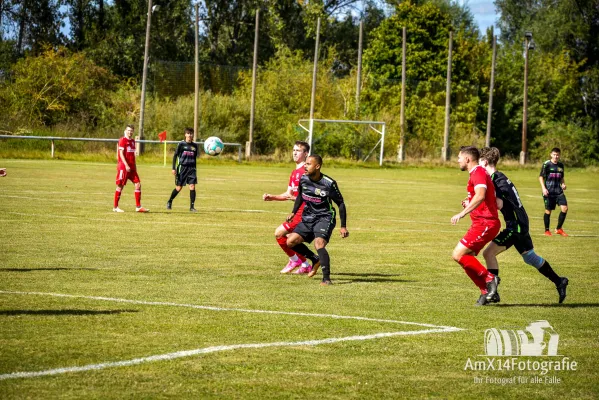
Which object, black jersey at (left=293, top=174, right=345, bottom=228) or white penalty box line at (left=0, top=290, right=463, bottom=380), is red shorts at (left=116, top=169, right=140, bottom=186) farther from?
white penalty box line at (left=0, top=290, right=463, bottom=380)

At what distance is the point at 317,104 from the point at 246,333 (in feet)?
191

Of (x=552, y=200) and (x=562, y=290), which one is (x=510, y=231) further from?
(x=552, y=200)

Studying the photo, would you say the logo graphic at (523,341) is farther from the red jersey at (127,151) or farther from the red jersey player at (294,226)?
the red jersey at (127,151)

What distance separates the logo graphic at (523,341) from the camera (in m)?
7.87

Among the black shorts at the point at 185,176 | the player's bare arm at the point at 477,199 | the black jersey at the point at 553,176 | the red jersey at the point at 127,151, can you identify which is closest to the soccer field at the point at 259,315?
the player's bare arm at the point at 477,199

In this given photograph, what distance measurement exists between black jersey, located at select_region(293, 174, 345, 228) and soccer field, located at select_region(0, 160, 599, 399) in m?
0.90

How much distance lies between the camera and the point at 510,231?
1080 cm

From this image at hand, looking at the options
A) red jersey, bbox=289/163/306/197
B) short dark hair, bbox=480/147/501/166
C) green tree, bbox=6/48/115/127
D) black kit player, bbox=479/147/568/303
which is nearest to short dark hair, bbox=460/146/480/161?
black kit player, bbox=479/147/568/303

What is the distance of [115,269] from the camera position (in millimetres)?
12430

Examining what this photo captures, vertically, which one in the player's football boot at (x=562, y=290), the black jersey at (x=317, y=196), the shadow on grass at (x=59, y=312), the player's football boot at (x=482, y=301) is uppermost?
the black jersey at (x=317, y=196)

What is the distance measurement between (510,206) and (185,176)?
1371 centimetres

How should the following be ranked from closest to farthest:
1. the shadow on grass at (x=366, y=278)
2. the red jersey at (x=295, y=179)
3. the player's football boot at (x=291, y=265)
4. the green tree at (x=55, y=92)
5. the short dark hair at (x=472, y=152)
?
the short dark hair at (x=472, y=152) → the shadow on grass at (x=366, y=278) → the player's football boot at (x=291, y=265) → the red jersey at (x=295, y=179) → the green tree at (x=55, y=92)

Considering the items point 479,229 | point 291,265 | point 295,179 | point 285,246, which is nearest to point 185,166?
point 295,179

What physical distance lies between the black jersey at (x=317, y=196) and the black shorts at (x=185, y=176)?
11.5m
